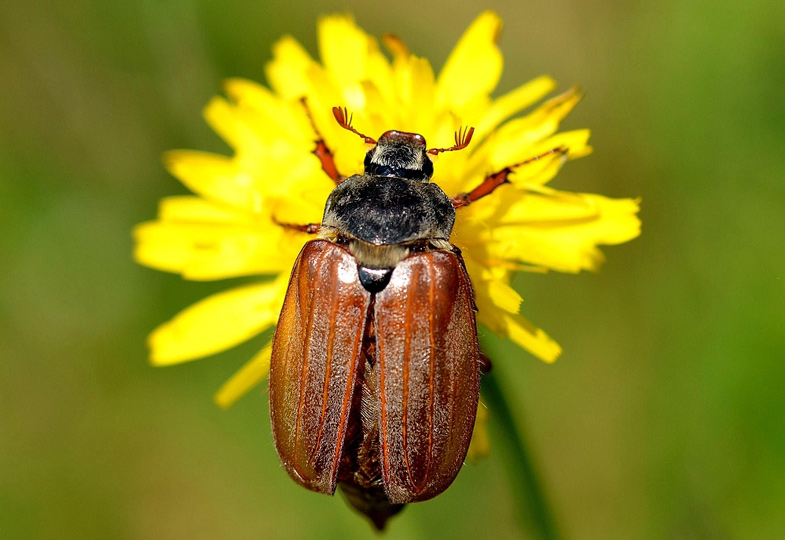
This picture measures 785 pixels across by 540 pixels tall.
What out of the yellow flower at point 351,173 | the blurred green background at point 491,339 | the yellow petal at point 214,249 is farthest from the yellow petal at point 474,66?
the blurred green background at point 491,339

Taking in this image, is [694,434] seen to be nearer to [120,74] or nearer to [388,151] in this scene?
[388,151]

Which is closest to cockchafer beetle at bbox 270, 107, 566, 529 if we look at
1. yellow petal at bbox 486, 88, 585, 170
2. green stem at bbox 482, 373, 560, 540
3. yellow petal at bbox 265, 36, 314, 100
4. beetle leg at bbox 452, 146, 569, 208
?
beetle leg at bbox 452, 146, 569, 208

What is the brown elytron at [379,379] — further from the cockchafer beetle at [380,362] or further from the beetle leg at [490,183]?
the beetle leg at [490,183]

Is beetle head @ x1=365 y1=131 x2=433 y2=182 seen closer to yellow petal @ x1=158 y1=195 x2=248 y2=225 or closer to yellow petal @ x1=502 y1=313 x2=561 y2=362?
yellow petal @ x1=502 y1=313 x2=561 y2=362

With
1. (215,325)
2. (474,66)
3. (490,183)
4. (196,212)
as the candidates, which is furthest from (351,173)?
(215,325)

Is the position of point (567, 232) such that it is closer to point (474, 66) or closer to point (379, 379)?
point (474, 66)
